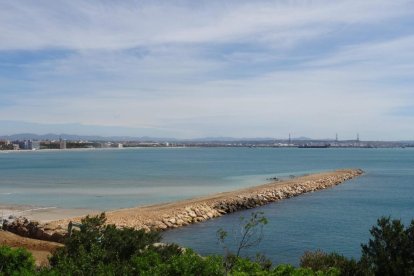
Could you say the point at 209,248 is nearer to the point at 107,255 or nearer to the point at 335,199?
the point at 107,255

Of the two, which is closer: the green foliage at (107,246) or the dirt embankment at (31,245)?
the green foliage at (107,246)

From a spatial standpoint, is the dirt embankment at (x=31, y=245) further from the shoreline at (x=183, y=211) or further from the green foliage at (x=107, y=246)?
the green foliage at (x=107, y=246)

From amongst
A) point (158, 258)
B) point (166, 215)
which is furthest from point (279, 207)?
point (158, 258)

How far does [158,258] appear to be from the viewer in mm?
8336

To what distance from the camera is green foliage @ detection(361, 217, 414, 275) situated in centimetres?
886

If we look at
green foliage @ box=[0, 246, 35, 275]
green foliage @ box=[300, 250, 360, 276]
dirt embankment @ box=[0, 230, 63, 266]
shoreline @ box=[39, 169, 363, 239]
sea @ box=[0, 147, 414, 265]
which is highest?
green foliage @ box=[0, 246, 35, 275]

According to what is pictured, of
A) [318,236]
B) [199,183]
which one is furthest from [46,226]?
[199,183]

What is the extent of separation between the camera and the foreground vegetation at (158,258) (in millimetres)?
7629

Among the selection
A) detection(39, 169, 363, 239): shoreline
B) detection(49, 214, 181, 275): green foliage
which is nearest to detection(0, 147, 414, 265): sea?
detection(39, 169, 363, 239): shoreline

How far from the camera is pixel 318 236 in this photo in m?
23.6

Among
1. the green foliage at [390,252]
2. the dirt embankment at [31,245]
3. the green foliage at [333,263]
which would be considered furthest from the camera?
the dirt embankment at [31,245]

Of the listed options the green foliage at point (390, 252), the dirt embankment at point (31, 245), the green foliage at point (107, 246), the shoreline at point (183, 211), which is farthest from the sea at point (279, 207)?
the green foliage at point (107, 246)

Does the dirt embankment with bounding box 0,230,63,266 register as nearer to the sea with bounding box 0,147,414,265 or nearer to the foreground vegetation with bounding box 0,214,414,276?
the sea with bounding box 0,147,414,265

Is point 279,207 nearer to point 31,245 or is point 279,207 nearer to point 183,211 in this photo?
point 183,211
